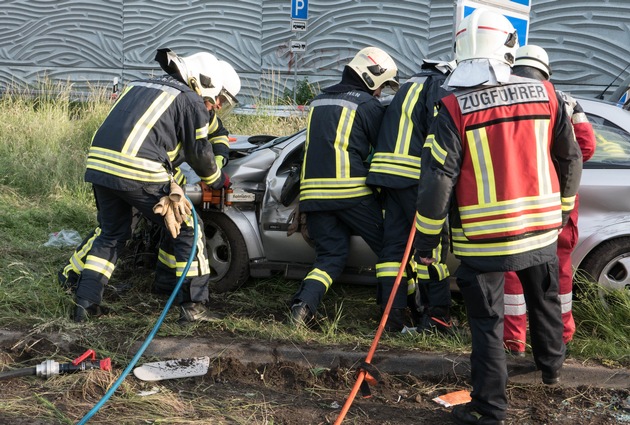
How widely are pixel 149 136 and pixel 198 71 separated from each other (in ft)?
1.97

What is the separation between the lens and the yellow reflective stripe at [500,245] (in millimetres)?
3389

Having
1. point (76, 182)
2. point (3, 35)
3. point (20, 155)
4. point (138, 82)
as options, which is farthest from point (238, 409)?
point (3, 35)

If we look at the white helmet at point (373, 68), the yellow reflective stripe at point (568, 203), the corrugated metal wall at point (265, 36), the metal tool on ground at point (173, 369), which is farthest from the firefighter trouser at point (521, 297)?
the corrugated metal wall at point (265, 36)

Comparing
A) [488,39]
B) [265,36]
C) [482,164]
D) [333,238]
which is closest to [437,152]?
[482,164]

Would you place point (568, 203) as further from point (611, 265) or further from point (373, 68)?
point (373, 68)

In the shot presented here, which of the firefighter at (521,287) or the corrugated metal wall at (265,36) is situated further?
the corrugated metal wall at (265,36)

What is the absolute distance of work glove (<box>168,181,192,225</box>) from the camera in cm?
466

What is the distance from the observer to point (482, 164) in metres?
3.38

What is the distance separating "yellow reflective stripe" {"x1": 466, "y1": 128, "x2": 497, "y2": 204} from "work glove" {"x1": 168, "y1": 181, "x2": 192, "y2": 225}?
78.6 inches

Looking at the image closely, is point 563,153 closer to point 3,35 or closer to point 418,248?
point 418,248

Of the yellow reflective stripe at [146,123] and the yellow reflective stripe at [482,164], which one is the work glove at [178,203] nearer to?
the yellow reflective stripe at [146,123]

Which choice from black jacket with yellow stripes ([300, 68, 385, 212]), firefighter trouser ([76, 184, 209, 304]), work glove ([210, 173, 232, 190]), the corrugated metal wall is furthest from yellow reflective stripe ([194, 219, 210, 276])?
the corrugated metal wall

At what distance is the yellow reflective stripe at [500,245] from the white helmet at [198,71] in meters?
2.16

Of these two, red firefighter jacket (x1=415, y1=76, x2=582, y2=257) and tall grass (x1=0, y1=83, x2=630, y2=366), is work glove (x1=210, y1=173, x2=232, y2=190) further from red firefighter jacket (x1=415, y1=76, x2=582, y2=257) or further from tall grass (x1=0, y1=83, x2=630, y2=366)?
red firefighter jacket (x1=415, y1=76, x2=582, y2=257)
